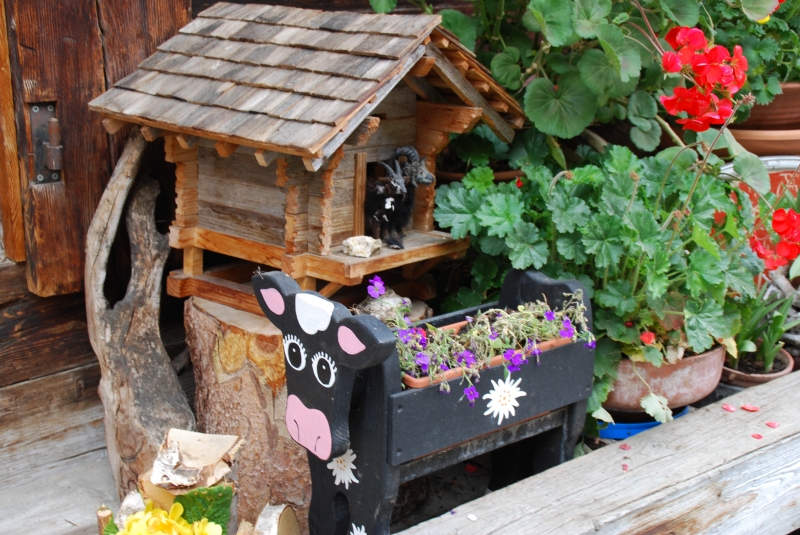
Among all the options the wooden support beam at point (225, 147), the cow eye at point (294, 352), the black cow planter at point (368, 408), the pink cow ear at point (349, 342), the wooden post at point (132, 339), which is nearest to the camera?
the pink cow ear at point (349, 342)

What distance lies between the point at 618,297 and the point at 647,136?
0.85 m

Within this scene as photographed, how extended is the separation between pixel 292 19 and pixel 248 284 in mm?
868

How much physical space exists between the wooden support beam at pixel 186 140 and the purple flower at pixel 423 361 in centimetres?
95

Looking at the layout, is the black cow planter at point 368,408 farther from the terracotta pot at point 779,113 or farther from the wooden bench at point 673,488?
the terracotta pot at point 779,113

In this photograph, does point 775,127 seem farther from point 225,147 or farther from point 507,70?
point 225,147

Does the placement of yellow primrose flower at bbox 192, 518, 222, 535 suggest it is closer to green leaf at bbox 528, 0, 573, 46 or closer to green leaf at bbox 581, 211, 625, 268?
green leaf at bbox 581, 211, 625, 268

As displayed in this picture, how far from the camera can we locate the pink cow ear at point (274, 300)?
6.55 feet

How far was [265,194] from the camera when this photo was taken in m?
2.46

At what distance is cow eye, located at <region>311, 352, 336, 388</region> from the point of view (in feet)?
6.21

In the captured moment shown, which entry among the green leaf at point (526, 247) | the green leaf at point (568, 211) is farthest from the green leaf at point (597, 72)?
the green leaf at point (526, 247)

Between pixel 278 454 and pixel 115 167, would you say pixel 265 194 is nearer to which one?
pixel 115 167

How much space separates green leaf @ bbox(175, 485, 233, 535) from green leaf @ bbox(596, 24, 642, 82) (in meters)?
1.76

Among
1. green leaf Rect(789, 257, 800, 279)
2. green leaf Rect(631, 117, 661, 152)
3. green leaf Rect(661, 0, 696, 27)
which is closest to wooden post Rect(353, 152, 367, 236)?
green leaf Rect(631, 117, 661, 152)

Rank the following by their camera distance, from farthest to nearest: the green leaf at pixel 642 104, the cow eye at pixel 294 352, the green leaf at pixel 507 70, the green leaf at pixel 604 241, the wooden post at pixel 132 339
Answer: the green leaf at pixel 642 104, the green leaf at pixel 507 70, the wooden post at pixel 132 339, the green leaf at pixel 604 241, the cow eye at pixel 294 352
